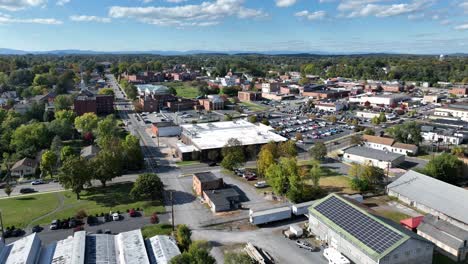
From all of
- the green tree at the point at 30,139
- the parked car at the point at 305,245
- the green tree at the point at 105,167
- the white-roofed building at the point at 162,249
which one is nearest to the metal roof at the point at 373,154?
the parked car at the point at 305,245

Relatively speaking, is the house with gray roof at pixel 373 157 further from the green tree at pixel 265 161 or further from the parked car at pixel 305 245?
the parked car at pixel 305 245

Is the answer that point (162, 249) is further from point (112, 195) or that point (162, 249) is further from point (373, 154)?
point (373, 154)

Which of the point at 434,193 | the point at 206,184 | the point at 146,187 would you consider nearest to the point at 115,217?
the point at 146,187

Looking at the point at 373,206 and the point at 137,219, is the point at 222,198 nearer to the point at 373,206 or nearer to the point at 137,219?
the point at 137,219

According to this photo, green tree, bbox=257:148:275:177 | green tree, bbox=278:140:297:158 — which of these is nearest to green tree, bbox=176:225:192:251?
green tree, bbox=257:148:275:177

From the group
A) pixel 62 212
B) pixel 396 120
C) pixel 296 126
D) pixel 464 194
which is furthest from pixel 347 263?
pixel 396 120

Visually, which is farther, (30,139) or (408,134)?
(408,134)

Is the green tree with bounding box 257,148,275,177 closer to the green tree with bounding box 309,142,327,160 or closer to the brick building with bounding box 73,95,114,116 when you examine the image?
the green tree with bounding box 309,142,327,160
